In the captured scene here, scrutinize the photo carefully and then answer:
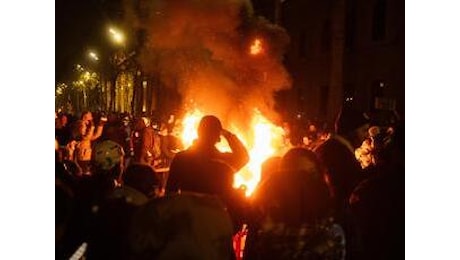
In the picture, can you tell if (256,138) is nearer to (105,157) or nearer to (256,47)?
(256,47)

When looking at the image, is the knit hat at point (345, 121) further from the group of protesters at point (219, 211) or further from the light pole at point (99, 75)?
the light pole at point (99, 75)

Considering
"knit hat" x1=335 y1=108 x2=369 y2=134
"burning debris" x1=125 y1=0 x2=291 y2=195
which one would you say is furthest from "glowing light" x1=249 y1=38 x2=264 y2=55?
"knit hat" x1=335 y1=108 x2=369 y2=134

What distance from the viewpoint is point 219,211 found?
3391mm

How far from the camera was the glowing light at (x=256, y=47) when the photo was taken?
978 cm

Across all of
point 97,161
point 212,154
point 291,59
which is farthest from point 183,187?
point 291,59

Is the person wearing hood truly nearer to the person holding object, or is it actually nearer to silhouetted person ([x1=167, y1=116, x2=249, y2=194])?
the person holding object

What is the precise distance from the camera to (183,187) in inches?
175

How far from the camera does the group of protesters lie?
3.29 m

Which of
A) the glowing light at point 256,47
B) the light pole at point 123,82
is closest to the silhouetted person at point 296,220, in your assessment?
the glowing light at point 256,47

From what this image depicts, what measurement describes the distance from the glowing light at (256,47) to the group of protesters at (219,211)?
199 inches

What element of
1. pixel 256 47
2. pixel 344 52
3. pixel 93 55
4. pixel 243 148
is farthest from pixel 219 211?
pixel 93 55

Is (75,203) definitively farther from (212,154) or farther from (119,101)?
(119,101)

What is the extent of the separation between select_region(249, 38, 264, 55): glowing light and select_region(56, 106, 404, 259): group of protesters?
199 inches
